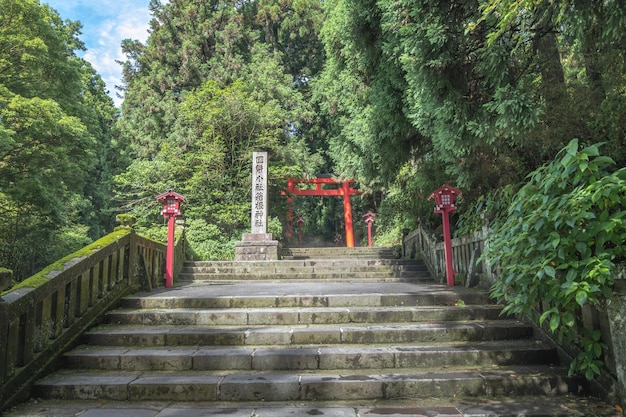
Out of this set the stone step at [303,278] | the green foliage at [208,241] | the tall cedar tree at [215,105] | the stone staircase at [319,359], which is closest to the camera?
the stone staircase at [319,359]

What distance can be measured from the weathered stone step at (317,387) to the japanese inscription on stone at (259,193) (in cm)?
904

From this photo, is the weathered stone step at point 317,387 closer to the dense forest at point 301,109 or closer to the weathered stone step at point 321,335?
the weathered stone step at point 321,335

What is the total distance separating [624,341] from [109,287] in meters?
5.17

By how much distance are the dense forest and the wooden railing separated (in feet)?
1.38

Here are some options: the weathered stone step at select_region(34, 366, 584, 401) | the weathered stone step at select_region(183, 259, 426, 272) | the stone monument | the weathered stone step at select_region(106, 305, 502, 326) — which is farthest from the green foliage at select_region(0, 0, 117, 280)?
the weathered stone step at select_region(34, 366, 584, 401)

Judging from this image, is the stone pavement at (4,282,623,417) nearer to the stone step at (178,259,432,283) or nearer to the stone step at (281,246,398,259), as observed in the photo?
the stone step at (178,259,432,283)

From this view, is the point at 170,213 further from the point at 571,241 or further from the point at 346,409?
the point at 571,241

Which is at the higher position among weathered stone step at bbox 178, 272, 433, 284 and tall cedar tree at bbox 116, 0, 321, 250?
tall cedar tree at bbox 116, 0, 321, 250

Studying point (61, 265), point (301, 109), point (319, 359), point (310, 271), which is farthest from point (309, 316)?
point (301, 109)

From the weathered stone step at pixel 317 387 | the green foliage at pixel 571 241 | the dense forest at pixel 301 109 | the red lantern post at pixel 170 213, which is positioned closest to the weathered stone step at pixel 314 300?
the dense forest at pixel 301 109

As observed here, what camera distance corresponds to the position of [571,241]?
2482mm

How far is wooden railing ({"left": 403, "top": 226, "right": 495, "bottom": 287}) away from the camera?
528cm

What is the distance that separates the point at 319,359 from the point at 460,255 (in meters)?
3.68

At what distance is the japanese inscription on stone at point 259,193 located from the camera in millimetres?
12172
